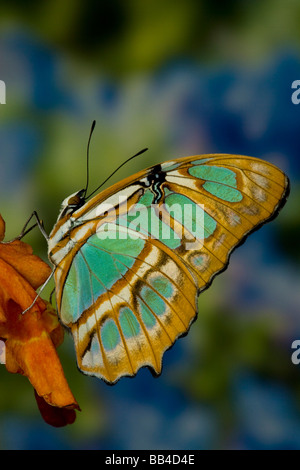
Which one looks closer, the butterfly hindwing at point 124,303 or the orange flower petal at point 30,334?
the orange flower petal at point 30,334

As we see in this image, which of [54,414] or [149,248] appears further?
[149,248]

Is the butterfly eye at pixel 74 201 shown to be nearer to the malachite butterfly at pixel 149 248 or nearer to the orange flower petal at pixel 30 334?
the malachite butterfly at pixel 149 248

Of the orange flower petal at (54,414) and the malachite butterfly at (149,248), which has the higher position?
the malachite butterfly at (149,248)

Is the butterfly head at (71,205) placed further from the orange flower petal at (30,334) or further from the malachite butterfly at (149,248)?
the orange flower petal at (30,334)

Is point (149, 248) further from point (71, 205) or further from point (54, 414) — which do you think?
point (54, 414)

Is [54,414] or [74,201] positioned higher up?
[74,201]

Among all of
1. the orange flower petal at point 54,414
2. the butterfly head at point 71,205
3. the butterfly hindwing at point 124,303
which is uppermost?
the butterfly head at point 71,205

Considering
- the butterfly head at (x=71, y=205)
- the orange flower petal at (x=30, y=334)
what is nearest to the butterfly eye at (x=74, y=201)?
the butterfly head at (x=71, y=205)

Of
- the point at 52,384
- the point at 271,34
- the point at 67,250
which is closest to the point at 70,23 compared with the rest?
the point at 271,34

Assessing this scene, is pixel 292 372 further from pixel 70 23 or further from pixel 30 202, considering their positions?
pixel 70 23

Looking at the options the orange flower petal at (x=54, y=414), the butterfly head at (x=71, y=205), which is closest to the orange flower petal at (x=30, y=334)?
the orange flower petal at (x=54, y=414)

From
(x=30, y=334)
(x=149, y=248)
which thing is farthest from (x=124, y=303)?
(x=30, y=334)
